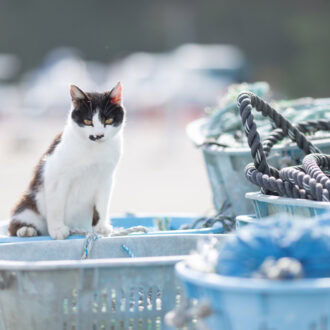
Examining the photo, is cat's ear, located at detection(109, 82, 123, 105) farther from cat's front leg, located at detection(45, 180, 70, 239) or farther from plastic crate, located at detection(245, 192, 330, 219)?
plastic crate, located at detection(245, 192, 330, 219)

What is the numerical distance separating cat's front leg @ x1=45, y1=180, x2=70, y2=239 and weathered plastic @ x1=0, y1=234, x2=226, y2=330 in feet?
3.14

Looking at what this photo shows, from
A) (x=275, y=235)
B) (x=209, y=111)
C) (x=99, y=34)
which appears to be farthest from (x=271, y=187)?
(x=99, y=34)

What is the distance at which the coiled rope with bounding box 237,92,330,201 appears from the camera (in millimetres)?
2150

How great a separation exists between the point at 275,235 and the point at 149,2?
36.6 metres

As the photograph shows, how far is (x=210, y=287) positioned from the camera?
60.7 inches

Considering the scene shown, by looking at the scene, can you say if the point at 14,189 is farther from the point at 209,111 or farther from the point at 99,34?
the point at 99,34

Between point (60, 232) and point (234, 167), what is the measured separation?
2.50 ft

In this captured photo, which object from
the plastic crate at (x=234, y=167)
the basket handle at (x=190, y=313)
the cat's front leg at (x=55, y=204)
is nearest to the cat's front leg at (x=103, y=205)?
the cat's front leg at (x=55, y=204)

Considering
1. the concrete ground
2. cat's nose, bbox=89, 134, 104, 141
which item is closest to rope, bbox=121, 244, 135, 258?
cat's nose, bbox=89, 134, 104, 141

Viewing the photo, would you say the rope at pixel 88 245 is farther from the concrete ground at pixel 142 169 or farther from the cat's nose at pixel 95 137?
the concrete ground at pixel 142 169

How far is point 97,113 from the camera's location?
3.10 m

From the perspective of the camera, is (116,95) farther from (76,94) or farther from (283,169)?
(283,169)

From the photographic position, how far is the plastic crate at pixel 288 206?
2.04 m

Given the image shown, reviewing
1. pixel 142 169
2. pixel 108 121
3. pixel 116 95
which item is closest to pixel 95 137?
pixel 108 121
